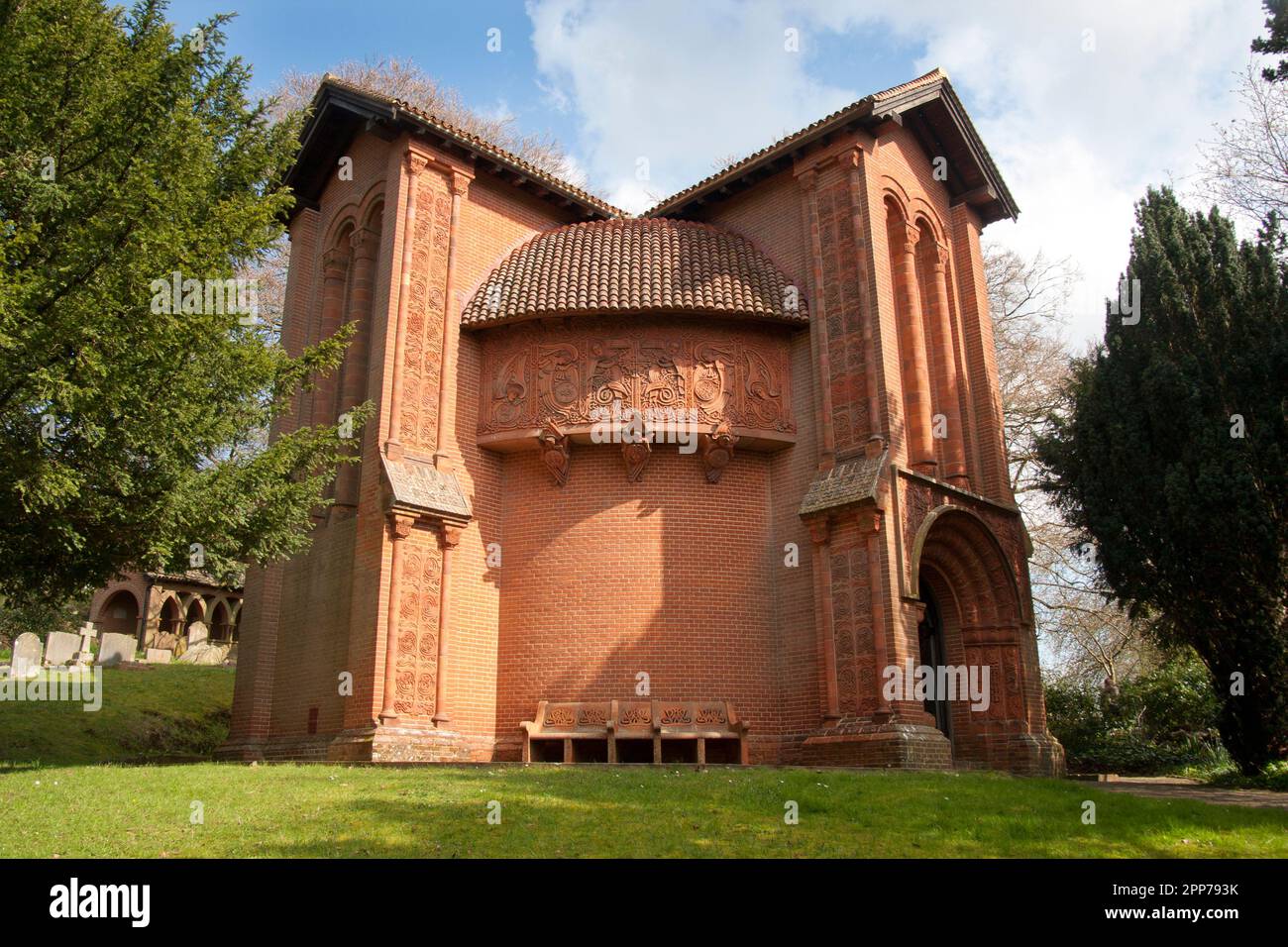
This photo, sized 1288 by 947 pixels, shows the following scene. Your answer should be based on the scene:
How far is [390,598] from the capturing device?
48.0 ft

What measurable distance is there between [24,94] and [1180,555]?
16747 millimetres

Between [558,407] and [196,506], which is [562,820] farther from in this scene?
[558,407]

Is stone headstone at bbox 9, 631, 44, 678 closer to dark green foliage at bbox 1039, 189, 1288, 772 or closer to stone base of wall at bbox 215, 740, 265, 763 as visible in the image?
stone base of wall at bbox 215, 740, 265, 763

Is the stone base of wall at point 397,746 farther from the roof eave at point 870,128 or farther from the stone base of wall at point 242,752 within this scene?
the roof eave at point 870,128

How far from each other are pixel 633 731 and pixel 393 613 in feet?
Result: 13.3

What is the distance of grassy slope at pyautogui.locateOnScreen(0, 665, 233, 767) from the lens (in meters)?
17.7

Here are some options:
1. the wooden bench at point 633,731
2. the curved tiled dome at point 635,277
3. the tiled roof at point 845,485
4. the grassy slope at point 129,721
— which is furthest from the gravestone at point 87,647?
the tiled roof at point 845,485

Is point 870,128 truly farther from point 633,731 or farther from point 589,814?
point 589,814

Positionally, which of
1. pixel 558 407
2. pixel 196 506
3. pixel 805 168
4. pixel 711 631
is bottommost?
pixel 711 631

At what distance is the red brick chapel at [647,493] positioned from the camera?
49.2ft

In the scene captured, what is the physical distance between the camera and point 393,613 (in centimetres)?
1455

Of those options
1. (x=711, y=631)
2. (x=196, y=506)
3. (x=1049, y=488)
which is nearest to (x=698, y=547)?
(x=711, y=631)

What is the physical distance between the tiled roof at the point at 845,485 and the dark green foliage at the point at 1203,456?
3972 millimetres

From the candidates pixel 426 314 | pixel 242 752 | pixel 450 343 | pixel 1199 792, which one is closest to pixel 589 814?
pixel 1199 792
